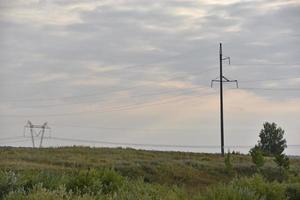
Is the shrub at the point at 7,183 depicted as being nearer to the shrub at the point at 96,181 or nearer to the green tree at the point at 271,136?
the shrub at the point at 96,181

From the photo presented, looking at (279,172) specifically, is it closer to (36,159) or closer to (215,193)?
(36,159)

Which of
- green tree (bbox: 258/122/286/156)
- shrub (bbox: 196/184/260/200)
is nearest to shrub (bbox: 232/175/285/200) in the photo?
shrub (bbox: 196/184/260/200)

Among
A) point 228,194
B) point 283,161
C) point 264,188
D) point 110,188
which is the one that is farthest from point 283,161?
point 228,194

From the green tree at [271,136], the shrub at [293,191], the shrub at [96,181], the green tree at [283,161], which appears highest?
the green tree at [271,136]

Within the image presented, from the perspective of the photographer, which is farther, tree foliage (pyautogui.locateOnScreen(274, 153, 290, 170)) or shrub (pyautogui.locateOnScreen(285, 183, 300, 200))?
tree foliage (pyautogui.locateOnScreen(274, 153, 290, 170))

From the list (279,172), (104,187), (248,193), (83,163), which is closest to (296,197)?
(248,193)

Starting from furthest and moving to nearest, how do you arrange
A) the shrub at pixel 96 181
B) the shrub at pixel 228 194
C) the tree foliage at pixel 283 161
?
1. the tree foliage at pixel 283 161
2. the shrub at pixel 96 181
3. the shrub at pixel 228 194

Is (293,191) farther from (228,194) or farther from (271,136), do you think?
(271,136)

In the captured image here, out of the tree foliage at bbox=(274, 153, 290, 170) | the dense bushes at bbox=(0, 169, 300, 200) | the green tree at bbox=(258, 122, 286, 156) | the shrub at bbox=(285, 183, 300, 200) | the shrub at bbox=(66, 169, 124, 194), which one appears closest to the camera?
the dense bushes at bbox=(0, 169, 300, 200)

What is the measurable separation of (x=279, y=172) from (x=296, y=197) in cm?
2549

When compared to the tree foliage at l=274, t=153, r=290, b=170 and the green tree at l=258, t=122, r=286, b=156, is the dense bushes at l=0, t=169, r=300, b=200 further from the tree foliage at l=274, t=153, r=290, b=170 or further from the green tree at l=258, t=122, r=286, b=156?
the green tree at l=258, t=122, r=286, b=156

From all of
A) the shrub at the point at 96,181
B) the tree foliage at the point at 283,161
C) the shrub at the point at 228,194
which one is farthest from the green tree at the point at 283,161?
the shrub at the point at 228,194

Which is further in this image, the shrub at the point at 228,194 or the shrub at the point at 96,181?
the shrub at the point at 96,181

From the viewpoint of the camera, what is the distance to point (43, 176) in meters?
19.9
